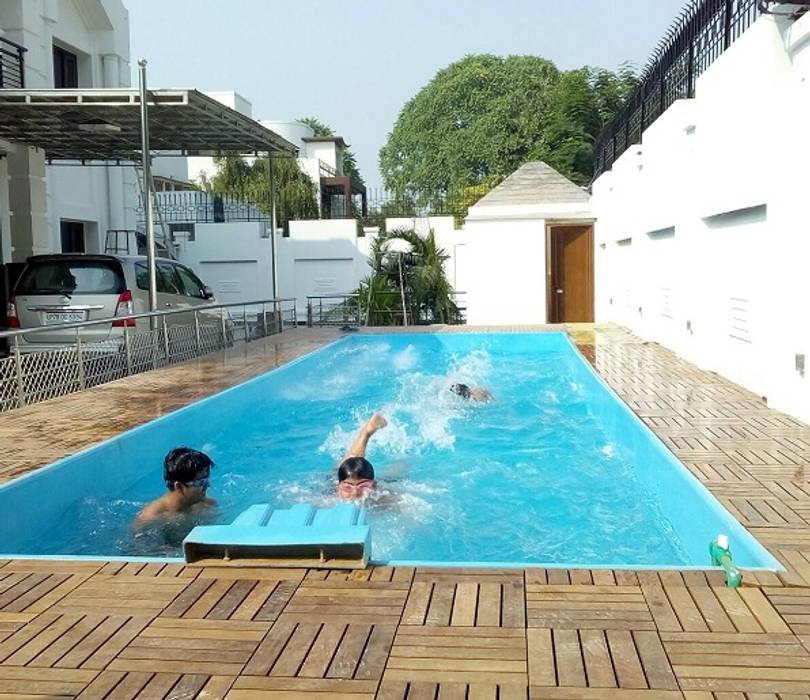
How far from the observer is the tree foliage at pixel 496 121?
1512 inches

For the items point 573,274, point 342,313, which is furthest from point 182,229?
point 573,274

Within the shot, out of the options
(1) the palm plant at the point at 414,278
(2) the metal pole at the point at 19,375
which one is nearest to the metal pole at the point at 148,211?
(2) the metal pole at the point at 19,375

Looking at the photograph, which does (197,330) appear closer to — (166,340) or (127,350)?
(166,340)

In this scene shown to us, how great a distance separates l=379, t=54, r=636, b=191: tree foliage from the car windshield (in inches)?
1116

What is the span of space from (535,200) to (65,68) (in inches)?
377

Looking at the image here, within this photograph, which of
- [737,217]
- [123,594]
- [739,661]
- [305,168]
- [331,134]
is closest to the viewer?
[739,661]

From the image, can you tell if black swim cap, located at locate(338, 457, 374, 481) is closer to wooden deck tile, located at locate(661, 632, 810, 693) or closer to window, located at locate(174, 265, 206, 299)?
wooden deck tile, located at locate(661, 632, 810, 693)

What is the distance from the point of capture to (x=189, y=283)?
13.1m

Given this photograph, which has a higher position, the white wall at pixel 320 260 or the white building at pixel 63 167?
the white building at pixel 63 167

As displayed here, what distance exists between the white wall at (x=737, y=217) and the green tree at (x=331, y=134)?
45.1 meters

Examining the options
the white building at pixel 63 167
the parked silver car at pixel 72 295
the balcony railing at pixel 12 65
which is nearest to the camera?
the parked silver car at pixel 72 295

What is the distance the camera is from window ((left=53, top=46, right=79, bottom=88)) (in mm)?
16523

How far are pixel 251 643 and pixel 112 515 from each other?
3256mm

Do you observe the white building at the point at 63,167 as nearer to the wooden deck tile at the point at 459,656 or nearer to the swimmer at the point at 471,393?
the swimmer at the point at 471,393
